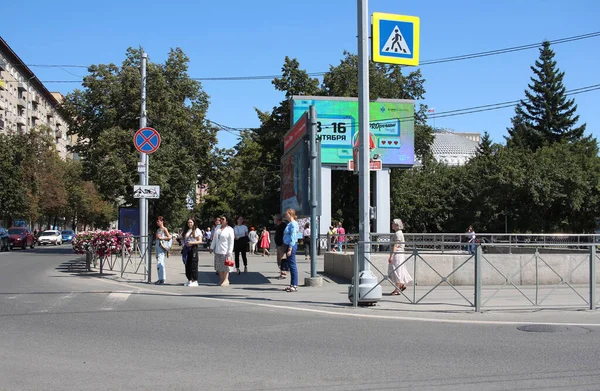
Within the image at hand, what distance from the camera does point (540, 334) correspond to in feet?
29.3

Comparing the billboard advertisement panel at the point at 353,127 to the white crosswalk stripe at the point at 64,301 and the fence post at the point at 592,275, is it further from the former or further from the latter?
the fence post at the point at 592,275

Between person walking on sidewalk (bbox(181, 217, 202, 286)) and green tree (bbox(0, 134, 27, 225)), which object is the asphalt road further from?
green tree (bbox(0, 134, 27, 225))

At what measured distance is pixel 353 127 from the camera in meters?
33.9

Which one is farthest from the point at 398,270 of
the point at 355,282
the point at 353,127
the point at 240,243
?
the point at 353,127

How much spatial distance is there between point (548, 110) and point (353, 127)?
4641 centimetres

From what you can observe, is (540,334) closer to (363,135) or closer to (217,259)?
(363,135)

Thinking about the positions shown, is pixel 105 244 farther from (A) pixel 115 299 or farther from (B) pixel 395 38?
(B) pixel 395 38

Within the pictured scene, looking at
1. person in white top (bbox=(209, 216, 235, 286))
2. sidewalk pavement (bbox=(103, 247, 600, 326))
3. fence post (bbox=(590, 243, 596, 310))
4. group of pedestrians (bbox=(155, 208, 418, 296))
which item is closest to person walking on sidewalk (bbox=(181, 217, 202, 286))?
group of pedestrians (bbox=(155, 208, 418, 296))

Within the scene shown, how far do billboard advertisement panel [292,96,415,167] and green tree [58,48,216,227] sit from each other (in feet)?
25.3

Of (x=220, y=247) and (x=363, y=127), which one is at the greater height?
(x=363, y=127)

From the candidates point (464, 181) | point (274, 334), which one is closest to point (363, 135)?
point (274, 334)

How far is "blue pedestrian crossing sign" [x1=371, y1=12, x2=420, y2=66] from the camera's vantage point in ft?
40.1

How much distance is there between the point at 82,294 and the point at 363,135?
6833 millimetres

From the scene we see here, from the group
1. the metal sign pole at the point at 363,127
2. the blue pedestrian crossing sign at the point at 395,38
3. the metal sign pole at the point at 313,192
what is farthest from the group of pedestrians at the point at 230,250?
the blue pedestrian crossing sign at the point at 395,38
